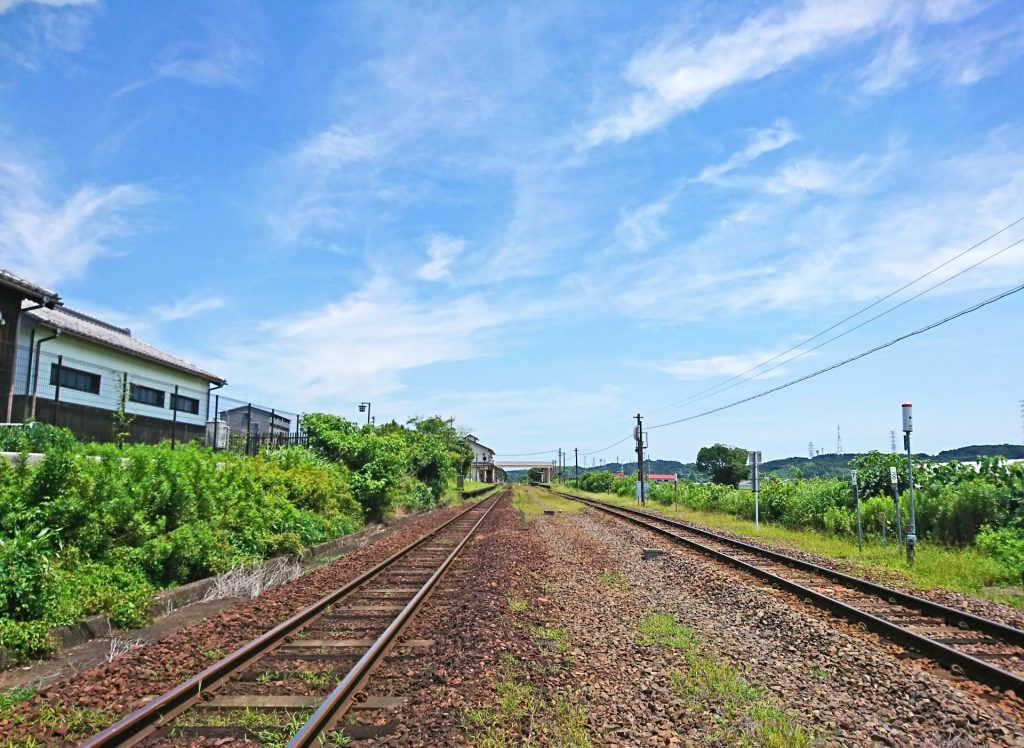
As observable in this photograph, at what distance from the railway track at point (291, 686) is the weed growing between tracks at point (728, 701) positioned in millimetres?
2679

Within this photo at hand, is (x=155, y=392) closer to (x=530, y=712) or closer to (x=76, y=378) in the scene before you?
(x=76, y=378)

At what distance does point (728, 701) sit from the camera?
18.4ft

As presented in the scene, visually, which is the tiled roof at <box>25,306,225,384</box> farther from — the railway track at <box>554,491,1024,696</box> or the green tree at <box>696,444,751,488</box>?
the green tree at <box>696,444,751,488</box>

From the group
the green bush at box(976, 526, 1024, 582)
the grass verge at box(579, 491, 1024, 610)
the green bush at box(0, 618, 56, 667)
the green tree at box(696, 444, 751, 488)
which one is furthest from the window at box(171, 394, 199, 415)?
the green tree at box(696, 444, 751, 488)

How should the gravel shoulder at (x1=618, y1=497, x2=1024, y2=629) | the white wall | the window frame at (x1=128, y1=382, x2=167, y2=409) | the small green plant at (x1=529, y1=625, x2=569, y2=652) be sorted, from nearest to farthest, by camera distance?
the small green plant at (x1=529, y1=625, x2=569, y2=652)
the gravel shoulder at (x1=618, y1=497, x2=1024, y2=629)
the white wall
the window frame at (x1=128, y1=382, x2=167, y2=409)

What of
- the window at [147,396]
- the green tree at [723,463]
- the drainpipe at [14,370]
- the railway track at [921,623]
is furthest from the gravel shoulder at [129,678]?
the green tree at [723,463]

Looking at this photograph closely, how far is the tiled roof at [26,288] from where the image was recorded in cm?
1614

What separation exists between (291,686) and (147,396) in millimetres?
22144

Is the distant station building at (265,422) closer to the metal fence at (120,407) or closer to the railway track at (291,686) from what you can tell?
the metal fence at (120,407)

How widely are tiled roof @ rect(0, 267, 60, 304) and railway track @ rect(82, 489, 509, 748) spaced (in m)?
13.1

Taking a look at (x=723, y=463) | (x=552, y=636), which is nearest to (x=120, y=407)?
(x=552, y=636)

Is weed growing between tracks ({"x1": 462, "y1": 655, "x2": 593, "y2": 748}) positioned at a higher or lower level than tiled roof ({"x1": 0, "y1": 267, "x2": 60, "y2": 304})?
lower

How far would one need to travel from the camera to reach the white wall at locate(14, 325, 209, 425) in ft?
54.7

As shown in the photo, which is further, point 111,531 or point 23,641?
point 111,531
